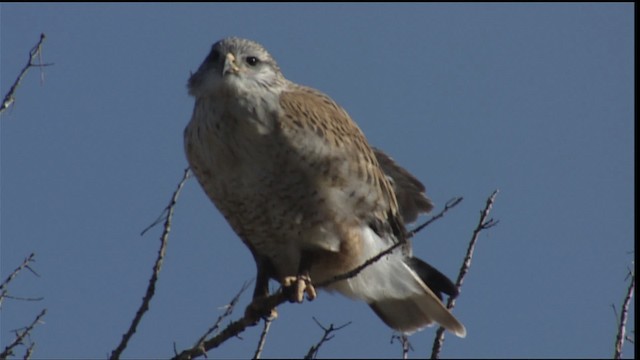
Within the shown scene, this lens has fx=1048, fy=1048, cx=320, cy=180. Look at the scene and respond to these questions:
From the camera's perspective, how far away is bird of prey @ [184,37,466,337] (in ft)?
13.5

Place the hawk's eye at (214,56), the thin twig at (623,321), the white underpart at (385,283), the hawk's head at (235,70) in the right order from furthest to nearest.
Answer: the white underpart at (385,283), the hawk's eye at (214,56), the hawk's head at (235,70), the thin twig at (623,321)

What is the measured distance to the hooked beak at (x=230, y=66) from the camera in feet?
13.9

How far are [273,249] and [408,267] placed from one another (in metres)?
0.72

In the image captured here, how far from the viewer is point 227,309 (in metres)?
3.56

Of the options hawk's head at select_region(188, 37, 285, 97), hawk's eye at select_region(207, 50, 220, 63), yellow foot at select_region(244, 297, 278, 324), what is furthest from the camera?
hawk's eye at select_region(207, 50, 220, 63)

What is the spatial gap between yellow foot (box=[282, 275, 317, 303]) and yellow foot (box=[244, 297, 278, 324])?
0.10 metres

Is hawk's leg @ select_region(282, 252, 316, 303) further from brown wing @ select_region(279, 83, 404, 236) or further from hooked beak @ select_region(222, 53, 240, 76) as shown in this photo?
hooked beak @ select_region(222, 53, 240, 76)

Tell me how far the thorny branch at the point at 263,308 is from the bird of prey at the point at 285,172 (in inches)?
2.9

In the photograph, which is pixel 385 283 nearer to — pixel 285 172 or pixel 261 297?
pixel 261 297

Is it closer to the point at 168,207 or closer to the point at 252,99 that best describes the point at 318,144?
the point at 252,99

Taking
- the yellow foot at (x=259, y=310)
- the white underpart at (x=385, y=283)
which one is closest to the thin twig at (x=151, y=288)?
the yellow foot at (x=259, y=310)

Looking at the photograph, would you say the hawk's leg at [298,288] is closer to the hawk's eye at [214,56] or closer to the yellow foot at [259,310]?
the yellow foot at [259,310]

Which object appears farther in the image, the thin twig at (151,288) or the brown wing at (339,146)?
the brown wing at (339,146)

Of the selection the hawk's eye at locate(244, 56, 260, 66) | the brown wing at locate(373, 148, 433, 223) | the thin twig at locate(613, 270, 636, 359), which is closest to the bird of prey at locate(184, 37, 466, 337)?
the hawk's eye at locate(244, 56, 260, 66)
